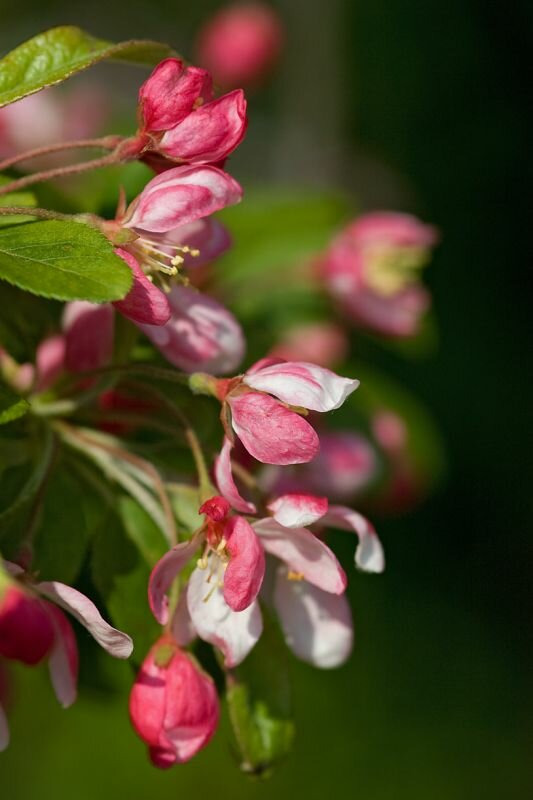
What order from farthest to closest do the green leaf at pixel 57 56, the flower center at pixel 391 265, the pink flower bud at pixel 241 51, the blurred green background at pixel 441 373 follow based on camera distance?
the blurred green background at pixel 441 373, the pink flower bud at pixel 241 51, the flower center at pixel 391 265, the green leaf at pixel 57 56

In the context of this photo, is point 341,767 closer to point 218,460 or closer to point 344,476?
point 344,476

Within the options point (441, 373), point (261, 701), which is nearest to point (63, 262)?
point (261, 701)

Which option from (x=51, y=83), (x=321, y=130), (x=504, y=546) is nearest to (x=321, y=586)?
(x=51, y=83)

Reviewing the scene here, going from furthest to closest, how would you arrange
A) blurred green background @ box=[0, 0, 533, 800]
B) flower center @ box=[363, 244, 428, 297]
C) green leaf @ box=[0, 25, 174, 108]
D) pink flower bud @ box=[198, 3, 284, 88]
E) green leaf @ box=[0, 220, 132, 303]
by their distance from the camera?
blurred green background @ box=[0, 0, 533, 800]
pink flower bud @ box=[198, 3, 284, 88]
flower center @ box=[363, 244, 428, 297]
green leaf @ box=[0, 25, 174, 108]
green leaf @ box=[0, 220, 132, 303]

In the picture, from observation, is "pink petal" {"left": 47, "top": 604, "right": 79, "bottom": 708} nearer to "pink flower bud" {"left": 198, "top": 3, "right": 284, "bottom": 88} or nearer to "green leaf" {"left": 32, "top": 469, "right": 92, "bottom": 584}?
"green leaf" {"left": 32, "top": 469, "right": 92, "bottom": 584}

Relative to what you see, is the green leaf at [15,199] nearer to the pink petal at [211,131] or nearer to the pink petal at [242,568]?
the pink petal at [211,131]

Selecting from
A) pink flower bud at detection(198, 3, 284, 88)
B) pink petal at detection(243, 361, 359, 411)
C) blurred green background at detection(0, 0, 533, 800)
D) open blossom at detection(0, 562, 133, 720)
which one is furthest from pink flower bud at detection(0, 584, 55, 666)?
blurred green background at detection(0, 0, 533, 800)

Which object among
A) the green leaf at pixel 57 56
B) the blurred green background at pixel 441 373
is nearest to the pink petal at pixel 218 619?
the green leaf at pixel 57 56
